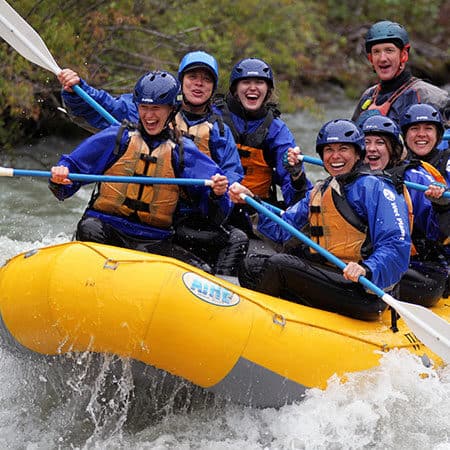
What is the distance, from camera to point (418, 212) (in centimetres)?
517

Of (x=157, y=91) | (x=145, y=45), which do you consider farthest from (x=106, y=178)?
(x=145, y=45)

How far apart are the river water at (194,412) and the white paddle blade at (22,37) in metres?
1.81

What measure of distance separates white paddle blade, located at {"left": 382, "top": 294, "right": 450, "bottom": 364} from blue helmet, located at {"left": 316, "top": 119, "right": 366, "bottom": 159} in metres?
0.75

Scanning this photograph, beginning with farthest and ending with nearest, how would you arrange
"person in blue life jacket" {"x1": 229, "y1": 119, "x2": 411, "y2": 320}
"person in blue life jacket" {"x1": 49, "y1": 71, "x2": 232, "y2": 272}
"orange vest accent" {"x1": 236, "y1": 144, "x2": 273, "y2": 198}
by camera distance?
1. "orange vest accent" {"x1": 236, "y1": 144, "x2": 273, "y2": 198}
2. "person in blue life jacket" {"x1": 49, "y1": 71, "x2": 232, "y2": 272}
3. "person in blue life jacket" {"x1": 229, "y1": 119, "x2": 411, "y2": 320}

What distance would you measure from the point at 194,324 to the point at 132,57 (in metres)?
6.90

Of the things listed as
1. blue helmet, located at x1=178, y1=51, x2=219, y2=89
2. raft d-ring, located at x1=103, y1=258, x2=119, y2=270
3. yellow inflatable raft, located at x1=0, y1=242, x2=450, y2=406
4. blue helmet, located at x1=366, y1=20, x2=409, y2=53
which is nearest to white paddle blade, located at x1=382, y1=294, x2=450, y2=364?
yellow inflatable raft, located at x1=0, y1=242, x2=450, y2=406

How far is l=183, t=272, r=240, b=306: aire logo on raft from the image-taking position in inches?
158

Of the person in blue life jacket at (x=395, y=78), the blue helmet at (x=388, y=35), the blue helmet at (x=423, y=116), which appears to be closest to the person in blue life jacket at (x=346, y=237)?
the blue helmet at (x=423, y=116)

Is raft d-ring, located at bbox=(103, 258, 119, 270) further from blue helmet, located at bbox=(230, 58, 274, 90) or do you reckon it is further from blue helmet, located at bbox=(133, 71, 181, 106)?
blue helmet, located at bbox=(230, 58, 274, 90)

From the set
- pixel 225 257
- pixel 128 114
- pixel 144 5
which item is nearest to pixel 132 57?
pixel 144 5

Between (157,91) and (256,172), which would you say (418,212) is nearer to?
(256,172)

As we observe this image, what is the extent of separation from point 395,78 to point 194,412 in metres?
2.73

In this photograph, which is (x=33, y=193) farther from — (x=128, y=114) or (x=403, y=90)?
(x=403, y=90)

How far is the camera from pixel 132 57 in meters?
10.4
